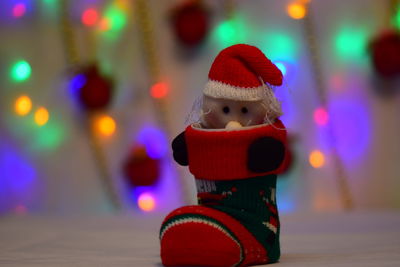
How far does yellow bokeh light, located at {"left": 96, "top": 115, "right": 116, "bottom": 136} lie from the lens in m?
2.66

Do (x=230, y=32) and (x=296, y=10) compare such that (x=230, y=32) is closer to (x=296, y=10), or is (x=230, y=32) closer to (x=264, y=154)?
(x=296, y=10)

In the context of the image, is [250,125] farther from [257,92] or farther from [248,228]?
[248,228]

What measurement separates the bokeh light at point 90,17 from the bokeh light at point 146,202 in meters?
0.73

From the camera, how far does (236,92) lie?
1.32 m

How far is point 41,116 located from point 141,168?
0.50m

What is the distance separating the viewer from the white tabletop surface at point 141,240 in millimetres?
1379

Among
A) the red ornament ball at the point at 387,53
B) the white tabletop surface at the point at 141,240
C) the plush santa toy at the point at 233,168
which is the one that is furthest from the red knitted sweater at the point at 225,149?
the red ornament ball at the point at 387,53

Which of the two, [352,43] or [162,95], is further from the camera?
[162,95]

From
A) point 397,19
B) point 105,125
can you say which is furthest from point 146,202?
point 397,19

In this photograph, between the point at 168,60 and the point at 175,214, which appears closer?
the point at 175,214

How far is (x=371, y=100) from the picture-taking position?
8.02ft

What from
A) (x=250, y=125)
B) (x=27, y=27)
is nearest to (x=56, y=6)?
(x=27, y=27)

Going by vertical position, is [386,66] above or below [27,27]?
below

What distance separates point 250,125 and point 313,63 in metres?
1.22
